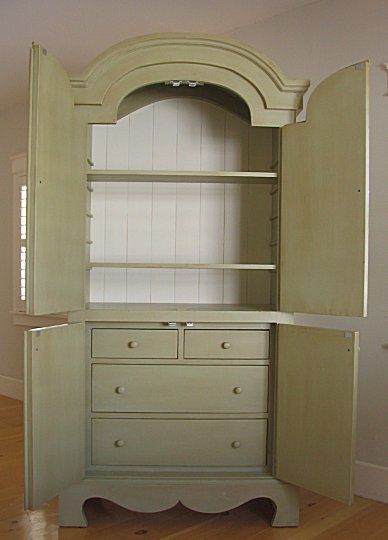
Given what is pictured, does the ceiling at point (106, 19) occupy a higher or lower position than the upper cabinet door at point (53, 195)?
higher

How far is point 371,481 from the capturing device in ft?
9.35

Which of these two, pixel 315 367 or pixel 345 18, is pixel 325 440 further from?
pixel 345 18

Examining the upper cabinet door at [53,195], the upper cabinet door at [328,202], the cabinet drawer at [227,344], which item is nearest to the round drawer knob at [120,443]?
the cabinet drawer at [227,344]

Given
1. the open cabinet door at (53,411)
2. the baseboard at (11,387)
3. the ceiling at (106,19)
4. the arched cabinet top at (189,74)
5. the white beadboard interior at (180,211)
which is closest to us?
the open cabinet door at (53,411)

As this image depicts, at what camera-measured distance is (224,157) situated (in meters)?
2.96

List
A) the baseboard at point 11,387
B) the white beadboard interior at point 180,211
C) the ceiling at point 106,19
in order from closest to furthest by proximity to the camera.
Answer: the white beadboard interior at point 180,211 < the ceiling at point 106,19 < the baseboard at point 11,387

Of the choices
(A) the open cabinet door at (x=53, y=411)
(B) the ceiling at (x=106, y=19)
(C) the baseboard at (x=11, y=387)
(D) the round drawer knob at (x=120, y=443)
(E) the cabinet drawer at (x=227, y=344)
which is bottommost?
(C) the baseboard at (x=11, y=387)

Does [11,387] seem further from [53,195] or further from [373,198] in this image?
[373,198]

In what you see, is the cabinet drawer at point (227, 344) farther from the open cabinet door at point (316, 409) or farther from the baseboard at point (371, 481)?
the baseboard at point (371, 481)

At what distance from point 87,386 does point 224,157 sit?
4.18ft

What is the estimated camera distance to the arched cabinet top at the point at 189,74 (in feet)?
8.25

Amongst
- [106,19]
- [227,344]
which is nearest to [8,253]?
[106,19]

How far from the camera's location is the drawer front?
8.32 ft

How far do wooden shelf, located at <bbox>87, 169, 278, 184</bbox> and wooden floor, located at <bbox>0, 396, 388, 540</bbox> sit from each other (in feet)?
4.82
